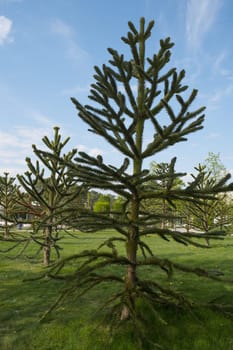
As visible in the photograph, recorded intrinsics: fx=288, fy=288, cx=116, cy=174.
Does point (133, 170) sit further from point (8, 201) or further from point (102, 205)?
point (102, 205)

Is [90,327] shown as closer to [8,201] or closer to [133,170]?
[133,170]

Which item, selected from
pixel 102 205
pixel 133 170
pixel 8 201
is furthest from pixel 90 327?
pixel 102 205

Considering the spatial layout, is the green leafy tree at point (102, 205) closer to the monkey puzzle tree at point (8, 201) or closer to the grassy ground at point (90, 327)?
the monkey puzzle tree at point (8, 201)

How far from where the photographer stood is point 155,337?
4230mm

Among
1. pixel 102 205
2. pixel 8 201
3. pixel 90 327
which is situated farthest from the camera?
pixel 102 205

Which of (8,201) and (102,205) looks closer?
(8,201)

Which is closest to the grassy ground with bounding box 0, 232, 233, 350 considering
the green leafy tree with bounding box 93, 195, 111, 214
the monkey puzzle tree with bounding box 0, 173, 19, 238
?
the monkey puzzle tree with bounding box 0, 173, 19, 238

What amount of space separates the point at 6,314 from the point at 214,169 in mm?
26413

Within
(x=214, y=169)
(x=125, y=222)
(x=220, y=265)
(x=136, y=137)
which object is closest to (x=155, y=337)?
(x=125, y=222)

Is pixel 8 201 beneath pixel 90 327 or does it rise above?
above

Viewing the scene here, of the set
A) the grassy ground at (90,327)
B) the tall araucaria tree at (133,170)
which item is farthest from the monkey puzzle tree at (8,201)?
the tall araucaria tree at (133,170)

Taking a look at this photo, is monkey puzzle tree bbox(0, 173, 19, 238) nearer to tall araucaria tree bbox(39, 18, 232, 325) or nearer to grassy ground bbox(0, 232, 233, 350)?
grassy ground bbox(0, 232, 233, 350)

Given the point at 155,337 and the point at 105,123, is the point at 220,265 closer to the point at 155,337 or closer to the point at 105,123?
the point at 155,337

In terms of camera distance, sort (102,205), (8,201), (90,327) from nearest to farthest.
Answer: (90,327) → (8,201) → (102,205)
